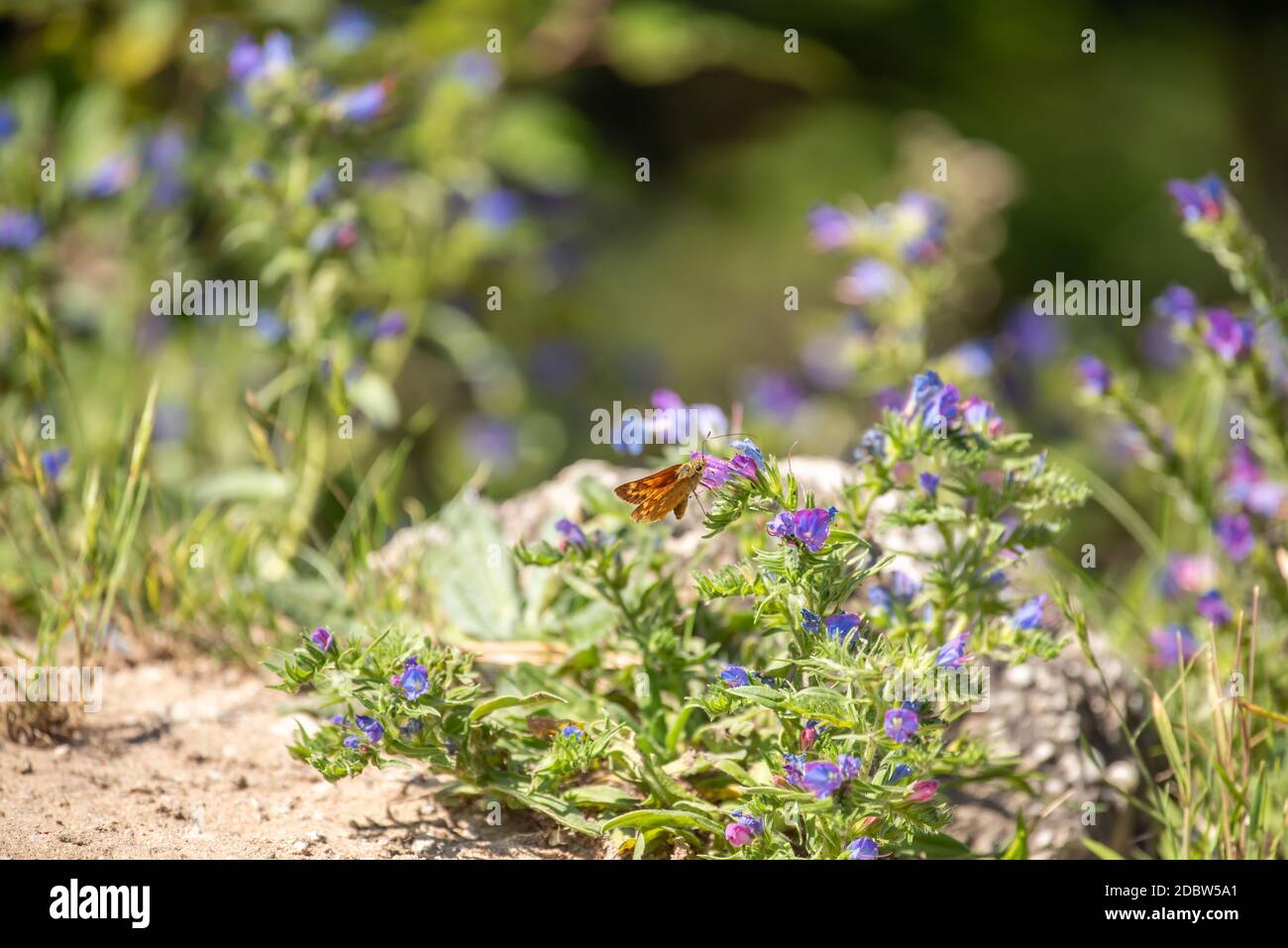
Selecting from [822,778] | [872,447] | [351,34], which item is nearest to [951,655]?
[822,778]

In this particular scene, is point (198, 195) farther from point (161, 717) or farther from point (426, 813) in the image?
point (426, 813)

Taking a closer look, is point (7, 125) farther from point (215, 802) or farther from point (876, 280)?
point (876, 280)

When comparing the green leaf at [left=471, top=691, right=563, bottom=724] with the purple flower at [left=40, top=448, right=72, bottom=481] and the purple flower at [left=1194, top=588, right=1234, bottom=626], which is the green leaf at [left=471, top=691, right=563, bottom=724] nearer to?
the purple flower at [left=40, top=448, right=72, bottom=481]

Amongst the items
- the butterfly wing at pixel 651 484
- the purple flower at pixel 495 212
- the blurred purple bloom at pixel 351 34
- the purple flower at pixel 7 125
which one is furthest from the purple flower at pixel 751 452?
the purple flower at pixel 7 125

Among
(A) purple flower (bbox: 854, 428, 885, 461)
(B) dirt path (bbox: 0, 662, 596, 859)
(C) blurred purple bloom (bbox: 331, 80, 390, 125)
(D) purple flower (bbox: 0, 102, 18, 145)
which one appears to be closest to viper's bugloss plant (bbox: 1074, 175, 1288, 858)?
(A) purple flower (bbox: 854, 428, 885, 461)

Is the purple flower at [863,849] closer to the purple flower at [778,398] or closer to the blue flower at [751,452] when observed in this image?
the blue flower at [751,452]

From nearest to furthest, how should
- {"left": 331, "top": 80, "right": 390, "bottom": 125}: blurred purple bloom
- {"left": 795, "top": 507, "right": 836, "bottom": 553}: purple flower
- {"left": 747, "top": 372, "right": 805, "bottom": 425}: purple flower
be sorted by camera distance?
1. {"left": 795, "top": 507, "right": 836, "bottom": 553}: purple flower
2. {"left": 331, "top": 80, "right": 390, "bottom": 125}: blurred purple bloom
3. {"left": 747, "top": 372, "right": 805, "bottom": 425}: purple flower

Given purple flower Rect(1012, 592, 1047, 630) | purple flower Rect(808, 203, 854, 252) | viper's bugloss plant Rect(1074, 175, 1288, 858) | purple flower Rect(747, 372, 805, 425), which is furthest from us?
purple flower Rect(747, 372, 805, 425)
